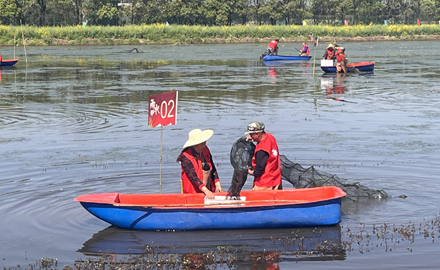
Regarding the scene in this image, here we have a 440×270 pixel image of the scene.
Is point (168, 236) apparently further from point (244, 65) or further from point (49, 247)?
point (244, 65)

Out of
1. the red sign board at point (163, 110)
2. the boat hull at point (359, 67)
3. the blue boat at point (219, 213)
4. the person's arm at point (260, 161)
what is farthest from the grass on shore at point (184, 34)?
Answer: the person's arm at point (260, 161)

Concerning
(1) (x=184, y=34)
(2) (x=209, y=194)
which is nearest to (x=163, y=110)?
(2) (x=209, y=194)

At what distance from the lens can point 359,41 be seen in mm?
84062

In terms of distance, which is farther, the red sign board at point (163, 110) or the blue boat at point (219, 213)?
the red sign board at point (163, 110)

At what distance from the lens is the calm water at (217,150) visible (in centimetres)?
941

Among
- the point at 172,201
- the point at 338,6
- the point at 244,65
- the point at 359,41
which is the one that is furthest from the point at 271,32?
the point at 172,201

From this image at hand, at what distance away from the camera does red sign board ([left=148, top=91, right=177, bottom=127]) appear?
11.0 m

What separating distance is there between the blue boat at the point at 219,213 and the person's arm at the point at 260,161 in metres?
0.48

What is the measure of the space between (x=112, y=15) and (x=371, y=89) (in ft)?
218

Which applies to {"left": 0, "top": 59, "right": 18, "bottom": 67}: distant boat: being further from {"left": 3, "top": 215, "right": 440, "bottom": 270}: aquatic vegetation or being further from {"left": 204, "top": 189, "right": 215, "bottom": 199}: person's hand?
{"left": 3, "top": 215, "right": 440, "bottom": 270}: aquatic vegetation

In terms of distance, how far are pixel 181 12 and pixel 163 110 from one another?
3291 inches

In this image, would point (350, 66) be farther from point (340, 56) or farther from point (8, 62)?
point (8, 62)

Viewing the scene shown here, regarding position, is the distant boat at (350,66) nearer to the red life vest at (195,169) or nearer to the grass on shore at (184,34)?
the red life vest at (195,169)

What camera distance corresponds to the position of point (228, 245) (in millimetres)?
9312
